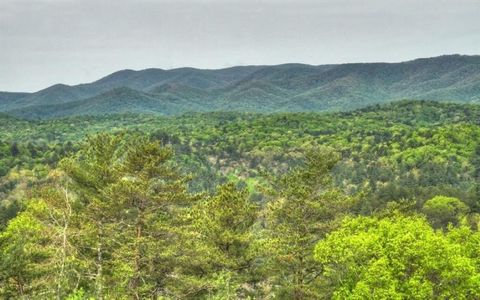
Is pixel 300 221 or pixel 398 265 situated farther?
pixel 300 221

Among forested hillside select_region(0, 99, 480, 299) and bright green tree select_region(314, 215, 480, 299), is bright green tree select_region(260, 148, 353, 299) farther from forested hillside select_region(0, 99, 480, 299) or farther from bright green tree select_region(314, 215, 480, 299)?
bright green tree select_region(314, 215, 480, 299)

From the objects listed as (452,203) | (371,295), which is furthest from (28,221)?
(452,203)

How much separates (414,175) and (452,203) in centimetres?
5802

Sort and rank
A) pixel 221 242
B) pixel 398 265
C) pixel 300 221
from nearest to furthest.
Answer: pixel 398 265 → pixel 300 221 → pixel 221 242

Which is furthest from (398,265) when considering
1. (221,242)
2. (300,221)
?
(221,242)

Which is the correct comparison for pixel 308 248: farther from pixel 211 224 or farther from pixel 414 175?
pixel 414 175

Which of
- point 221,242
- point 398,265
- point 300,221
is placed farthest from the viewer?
point 221,242

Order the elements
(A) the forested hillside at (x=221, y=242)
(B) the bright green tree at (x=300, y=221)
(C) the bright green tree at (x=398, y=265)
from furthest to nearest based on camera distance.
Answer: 1. (B) the bright green tree at (x=300, y=221)
2. (A) the forested hillside at (x=221, y=242)
3. (C) the bright green tree at (x=398, y=265)

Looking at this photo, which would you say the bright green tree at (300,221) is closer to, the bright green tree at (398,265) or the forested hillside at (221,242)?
the forested hillside at (221,242)

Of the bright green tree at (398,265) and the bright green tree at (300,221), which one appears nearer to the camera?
the bright green tree at (398,265)

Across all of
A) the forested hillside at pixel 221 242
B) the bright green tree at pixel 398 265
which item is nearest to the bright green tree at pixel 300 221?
the forested hillside at pixel 221 242

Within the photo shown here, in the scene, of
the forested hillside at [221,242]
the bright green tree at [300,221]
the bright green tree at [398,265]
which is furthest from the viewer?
the bright green tree at [300,221]

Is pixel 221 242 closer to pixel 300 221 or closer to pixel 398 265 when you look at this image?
pixel 300 221

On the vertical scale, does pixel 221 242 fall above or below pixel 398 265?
below
